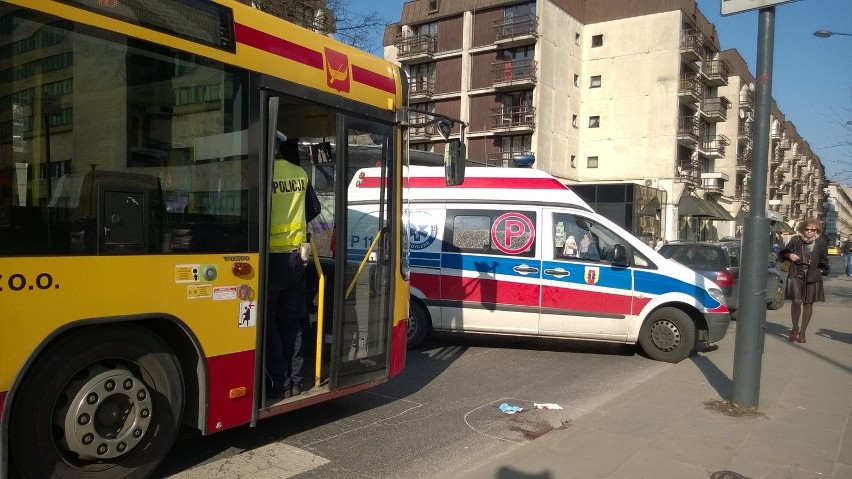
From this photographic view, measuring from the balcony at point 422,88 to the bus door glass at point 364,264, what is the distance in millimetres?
41652

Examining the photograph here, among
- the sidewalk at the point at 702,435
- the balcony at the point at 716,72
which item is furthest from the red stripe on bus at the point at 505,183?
the balcony at the point at 716,72

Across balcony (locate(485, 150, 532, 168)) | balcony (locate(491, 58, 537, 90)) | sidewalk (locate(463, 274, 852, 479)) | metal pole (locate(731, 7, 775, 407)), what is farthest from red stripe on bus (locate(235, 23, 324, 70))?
balcony (locate(485, 150, 532, 168))

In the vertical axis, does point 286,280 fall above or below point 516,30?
below

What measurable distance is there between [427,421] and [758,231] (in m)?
3.45

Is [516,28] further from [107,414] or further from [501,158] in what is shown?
[107,414]

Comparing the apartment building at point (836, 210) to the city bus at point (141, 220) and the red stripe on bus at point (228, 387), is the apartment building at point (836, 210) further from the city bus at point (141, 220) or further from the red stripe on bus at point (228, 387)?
the red stripe on bus at point (228, 387)

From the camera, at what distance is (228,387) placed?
170 inches

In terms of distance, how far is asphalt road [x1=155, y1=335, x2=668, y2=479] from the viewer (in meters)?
4.68

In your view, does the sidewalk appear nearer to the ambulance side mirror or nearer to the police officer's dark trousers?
the ambulance side mirror

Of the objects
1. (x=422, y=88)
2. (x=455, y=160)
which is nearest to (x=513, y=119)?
(x=422, y=88)

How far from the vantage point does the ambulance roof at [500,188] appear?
8852 millimetres

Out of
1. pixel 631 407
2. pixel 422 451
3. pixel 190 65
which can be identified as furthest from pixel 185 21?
pixel 631 407

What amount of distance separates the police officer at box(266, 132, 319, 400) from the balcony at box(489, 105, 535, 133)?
3806 centimetres

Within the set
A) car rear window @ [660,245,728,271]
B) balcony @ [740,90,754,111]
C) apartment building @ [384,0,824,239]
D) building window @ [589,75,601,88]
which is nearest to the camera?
car rear window @ [660,245,728,271]
